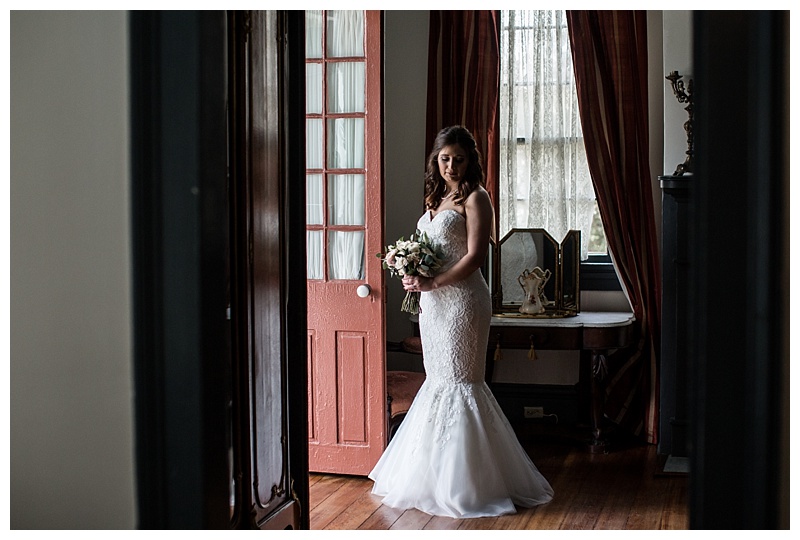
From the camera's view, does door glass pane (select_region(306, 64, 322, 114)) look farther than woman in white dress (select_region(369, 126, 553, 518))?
Yes

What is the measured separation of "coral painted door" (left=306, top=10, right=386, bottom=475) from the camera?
3.98m

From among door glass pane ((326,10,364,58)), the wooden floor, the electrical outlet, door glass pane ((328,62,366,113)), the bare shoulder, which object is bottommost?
the wooden floor

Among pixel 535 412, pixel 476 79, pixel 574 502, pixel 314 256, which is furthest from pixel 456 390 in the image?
pixel 476 79

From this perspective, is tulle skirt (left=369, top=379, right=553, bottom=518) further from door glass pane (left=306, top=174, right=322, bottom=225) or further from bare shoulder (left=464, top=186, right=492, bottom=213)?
door glass pane (left=306, top=174, right=322, bottom=225)

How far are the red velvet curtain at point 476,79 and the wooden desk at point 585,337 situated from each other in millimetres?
903

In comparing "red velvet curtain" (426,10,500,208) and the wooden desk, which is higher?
"red velvet curtain" (426,10,500,208)

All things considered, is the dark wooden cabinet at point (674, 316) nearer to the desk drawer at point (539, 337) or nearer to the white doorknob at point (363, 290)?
the desk drawer at point (539, 337)

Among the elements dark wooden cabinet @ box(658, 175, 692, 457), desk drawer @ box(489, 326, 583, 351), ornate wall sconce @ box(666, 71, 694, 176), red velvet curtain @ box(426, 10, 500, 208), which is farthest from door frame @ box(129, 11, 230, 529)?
red velvet curtain @ box(426, 10, 500, 208)

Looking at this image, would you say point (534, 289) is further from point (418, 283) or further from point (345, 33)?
point (345, 33)

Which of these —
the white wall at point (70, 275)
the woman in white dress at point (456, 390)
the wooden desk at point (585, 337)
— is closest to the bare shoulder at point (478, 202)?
the woman in white dress at point (456, 390)

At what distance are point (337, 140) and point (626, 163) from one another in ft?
6.00

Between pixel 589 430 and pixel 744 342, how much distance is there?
3.52m

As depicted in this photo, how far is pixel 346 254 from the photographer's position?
4.07 meters

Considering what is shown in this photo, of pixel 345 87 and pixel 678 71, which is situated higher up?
pixel 678 71
